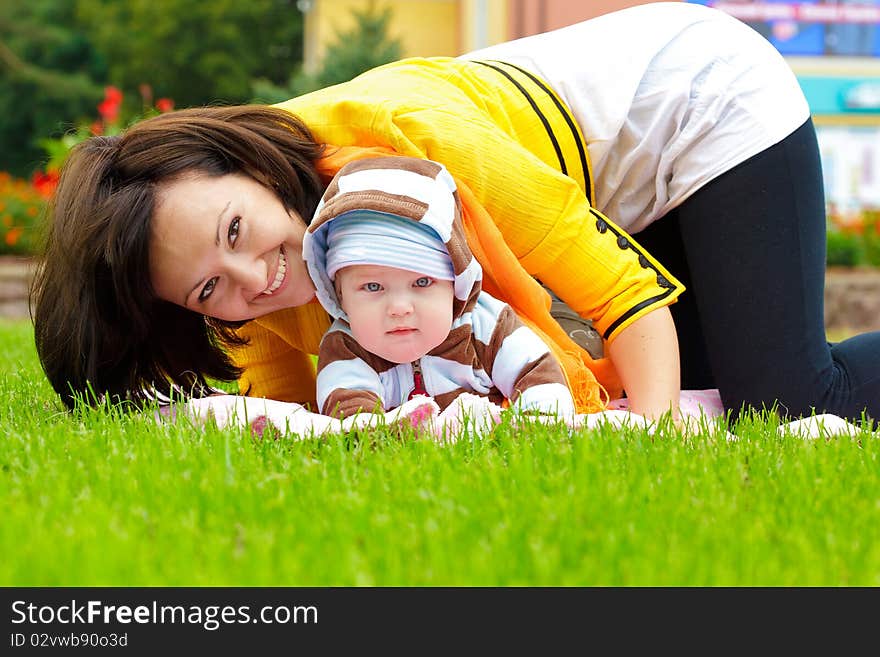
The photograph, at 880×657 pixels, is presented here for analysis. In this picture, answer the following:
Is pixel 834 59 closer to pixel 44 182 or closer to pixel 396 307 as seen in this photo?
pixel 44 182

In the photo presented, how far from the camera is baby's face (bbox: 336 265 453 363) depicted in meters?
2.55

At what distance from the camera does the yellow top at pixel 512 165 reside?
265cm

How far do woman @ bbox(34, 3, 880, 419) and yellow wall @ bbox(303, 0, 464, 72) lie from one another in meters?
15.0

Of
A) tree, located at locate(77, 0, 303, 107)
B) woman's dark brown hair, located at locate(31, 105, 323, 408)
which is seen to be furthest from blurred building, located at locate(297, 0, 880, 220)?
tree, located at locate(77, 0, 303, 107)

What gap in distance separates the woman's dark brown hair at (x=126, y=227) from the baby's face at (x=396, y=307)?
327 millimetres

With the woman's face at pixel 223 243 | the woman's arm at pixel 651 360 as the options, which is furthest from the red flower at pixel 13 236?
the woman's arm at pixel 651 360

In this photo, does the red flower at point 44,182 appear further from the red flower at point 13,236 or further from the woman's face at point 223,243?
the woman's face at point 223,243

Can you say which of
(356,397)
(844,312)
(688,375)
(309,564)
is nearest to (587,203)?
(356,397)

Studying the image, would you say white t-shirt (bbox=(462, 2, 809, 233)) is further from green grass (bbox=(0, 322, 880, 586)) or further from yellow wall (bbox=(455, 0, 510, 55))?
yellow wall (bbox=(455, 0, 510, 55))

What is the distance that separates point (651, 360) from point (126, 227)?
4.78ft

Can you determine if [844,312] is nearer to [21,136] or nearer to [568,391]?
[568,391]

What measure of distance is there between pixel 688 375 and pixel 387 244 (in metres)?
1.48

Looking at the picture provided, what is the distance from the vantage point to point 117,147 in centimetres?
278

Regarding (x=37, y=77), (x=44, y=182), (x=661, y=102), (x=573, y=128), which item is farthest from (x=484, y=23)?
(x=37, y=77)
